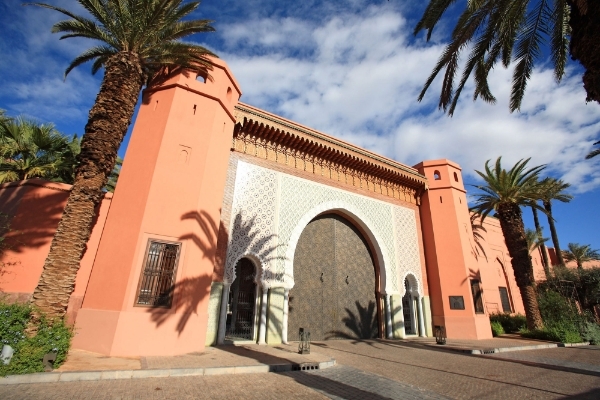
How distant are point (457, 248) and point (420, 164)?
3.93 metres

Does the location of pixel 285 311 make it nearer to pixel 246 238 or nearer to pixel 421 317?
pixel 246 238

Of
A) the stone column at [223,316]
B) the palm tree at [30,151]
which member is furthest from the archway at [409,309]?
the palm tree at [30,151]

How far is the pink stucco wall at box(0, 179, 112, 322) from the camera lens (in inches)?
243

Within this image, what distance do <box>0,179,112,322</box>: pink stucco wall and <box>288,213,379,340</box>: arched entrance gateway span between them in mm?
5225

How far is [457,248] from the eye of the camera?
1200 centimetres

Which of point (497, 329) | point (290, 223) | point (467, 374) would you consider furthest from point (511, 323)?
point (290, 223)

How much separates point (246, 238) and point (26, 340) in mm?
4987

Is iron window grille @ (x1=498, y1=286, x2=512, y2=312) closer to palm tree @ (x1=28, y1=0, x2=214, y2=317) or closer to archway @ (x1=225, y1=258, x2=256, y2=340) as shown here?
archway @ (x1=225, y1=258, x2=256, y2=340)

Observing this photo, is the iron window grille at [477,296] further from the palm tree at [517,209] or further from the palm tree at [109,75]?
the palm tree at [109,75]

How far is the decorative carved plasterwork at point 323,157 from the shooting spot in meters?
9.62

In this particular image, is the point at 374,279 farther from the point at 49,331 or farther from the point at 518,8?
the point at 49,331

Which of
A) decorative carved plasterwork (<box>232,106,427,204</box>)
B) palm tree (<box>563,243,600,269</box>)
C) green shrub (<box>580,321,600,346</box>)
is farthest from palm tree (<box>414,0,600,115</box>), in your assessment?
palm tree (<box>563,243,600,269</box>)

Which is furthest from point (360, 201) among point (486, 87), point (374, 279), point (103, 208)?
point (103, 208)

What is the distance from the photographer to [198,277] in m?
6.75
